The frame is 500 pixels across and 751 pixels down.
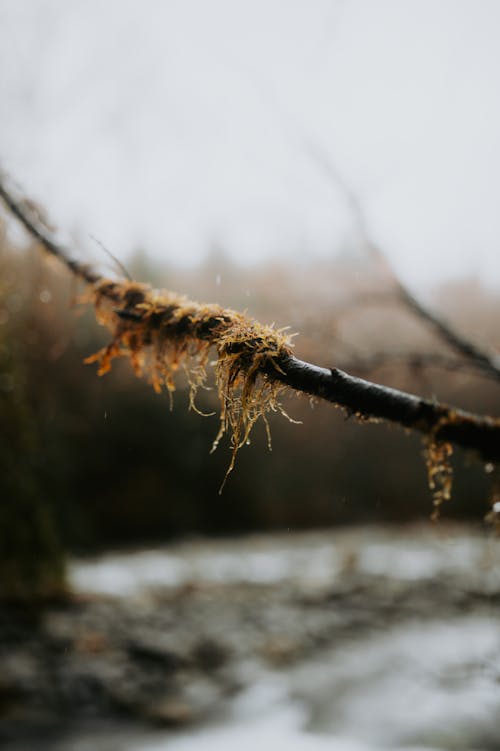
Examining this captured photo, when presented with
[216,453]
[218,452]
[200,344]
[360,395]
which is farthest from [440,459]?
[216,453]

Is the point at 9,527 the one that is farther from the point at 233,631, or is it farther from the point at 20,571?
the point at 233,631

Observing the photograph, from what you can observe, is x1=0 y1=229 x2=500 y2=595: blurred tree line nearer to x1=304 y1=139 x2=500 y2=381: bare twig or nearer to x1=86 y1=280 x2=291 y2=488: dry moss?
x1=304 y1=139 x2=500 y2=381: bare twig

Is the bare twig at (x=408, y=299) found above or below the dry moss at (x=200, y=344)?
above

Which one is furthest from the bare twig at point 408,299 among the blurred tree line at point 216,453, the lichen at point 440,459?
the blurred tree line at point 216,453

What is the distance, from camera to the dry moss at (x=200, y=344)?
156 centimetres

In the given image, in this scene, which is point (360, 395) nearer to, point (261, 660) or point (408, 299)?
point (408, 299)

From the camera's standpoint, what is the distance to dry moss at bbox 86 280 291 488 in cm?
156

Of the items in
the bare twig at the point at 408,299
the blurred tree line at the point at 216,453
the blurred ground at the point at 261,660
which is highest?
the blurred tree line at the point at 216,453

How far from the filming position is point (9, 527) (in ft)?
20.0

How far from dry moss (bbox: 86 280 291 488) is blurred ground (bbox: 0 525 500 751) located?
6.20ft

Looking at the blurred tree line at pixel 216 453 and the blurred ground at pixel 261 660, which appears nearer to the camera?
the blurred ground at pixel 261 660

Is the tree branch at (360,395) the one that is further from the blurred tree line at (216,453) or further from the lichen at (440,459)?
the blurred tree line at (216,453)

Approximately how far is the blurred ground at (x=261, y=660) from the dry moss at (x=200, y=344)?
189cm

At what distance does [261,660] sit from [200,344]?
19.4 feet
